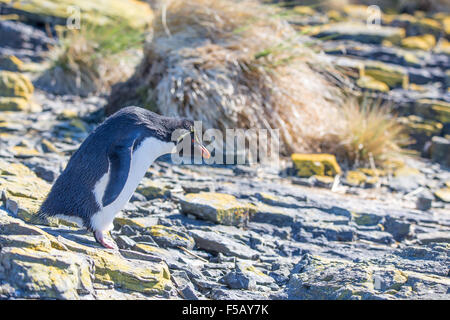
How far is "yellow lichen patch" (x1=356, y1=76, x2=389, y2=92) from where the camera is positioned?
7061 mm

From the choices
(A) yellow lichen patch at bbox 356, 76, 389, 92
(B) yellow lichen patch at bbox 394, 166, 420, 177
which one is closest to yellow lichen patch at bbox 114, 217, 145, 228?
(B) yellow lichen patch at bbox 394, 166, 420, 177

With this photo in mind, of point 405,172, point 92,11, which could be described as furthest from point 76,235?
point 92,11

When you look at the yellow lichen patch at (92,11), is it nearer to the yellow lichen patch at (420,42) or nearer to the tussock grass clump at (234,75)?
the tussock grass clump at (234,75)

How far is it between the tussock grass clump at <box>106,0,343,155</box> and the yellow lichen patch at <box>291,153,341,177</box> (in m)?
0.37

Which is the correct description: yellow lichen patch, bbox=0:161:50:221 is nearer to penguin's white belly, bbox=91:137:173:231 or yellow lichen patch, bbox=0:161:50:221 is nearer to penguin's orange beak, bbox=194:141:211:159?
penguin's white belly, bbox=91:137:173:231

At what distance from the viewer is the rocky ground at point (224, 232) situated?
2475 millimetres

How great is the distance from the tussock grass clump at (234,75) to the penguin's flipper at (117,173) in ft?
8.46

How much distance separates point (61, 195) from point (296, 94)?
3.35 meters

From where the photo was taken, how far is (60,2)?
29.2 ft

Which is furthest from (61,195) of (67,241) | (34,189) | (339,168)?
(339,168)

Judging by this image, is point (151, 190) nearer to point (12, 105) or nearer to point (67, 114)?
point (67, 114)

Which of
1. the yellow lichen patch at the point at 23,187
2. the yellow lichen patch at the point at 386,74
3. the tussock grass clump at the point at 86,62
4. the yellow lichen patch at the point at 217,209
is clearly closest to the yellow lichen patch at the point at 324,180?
the yellow lichen patch at the point at 217,209

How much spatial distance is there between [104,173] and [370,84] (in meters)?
5.14
